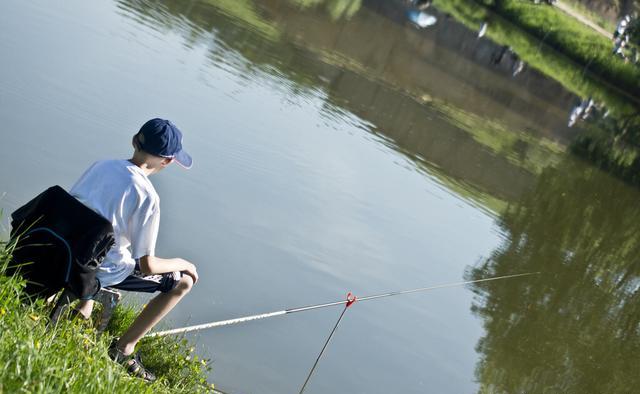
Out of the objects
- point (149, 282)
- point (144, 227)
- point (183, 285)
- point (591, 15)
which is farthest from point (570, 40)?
point (144, 227)

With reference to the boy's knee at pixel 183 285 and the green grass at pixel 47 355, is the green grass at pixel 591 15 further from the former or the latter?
the green grass at pixel 47 355

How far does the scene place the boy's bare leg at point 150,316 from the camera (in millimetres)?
5047

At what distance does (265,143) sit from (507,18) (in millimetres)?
37414

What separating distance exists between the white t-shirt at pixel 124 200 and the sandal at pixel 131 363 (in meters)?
0.65

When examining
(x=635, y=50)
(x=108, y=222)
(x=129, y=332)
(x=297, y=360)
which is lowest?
(x=297, y=360)

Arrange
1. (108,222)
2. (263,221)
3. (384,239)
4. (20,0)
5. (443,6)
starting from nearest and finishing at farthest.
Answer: (108,222) < (263,221) < (384,239) < (20,0) < (443,6)

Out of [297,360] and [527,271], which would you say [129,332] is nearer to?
[297,360]

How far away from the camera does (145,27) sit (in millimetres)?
14984

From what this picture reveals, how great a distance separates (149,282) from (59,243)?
28.9 inches

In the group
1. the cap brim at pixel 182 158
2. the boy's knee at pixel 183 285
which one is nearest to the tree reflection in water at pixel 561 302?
the boy's knee at pixel 183 285

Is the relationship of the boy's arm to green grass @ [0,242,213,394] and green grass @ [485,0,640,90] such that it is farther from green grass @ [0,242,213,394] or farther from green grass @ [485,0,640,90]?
green grass @ [485,0,640,90]

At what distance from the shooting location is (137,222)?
4.59 m

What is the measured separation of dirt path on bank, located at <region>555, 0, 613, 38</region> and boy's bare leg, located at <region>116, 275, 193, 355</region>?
5147cm

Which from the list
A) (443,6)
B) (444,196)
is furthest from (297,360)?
(443,6)
